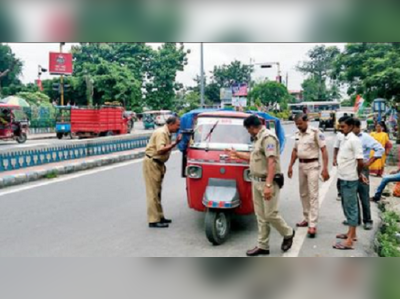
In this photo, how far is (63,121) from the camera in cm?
2573

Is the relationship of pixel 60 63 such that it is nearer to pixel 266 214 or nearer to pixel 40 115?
pixel 40 115

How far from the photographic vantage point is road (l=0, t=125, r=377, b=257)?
208 inches

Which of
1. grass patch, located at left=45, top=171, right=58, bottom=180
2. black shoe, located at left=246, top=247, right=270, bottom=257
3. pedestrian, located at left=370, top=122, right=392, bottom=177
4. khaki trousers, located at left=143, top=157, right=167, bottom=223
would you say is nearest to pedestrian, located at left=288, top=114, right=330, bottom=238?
black shoe, located at left=246, top=247, right=270, bottom=257

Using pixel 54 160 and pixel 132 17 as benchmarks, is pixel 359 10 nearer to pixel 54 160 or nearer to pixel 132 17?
pixel 132 17

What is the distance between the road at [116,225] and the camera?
5.29 m

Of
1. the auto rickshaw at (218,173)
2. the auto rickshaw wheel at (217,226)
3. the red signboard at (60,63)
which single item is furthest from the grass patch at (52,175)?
the red signboard at (60,63)

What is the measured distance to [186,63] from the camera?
45.7 m

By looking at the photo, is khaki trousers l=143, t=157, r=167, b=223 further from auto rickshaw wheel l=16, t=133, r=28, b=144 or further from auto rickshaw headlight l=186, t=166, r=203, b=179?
auto rickshaw wheel l=16, t=133, r=28, b=144

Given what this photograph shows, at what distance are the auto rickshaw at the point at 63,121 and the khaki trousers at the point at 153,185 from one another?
2048 centimetres

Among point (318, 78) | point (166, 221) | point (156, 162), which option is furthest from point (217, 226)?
point (318, 78)

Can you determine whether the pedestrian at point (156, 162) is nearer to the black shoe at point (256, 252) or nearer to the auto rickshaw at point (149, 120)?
the black shoe at point (256, 252)

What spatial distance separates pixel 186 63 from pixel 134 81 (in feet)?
29.3

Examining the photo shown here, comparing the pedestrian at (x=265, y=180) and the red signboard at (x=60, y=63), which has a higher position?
the red signboard at (x=60, y=63)

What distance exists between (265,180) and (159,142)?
1986 mm
